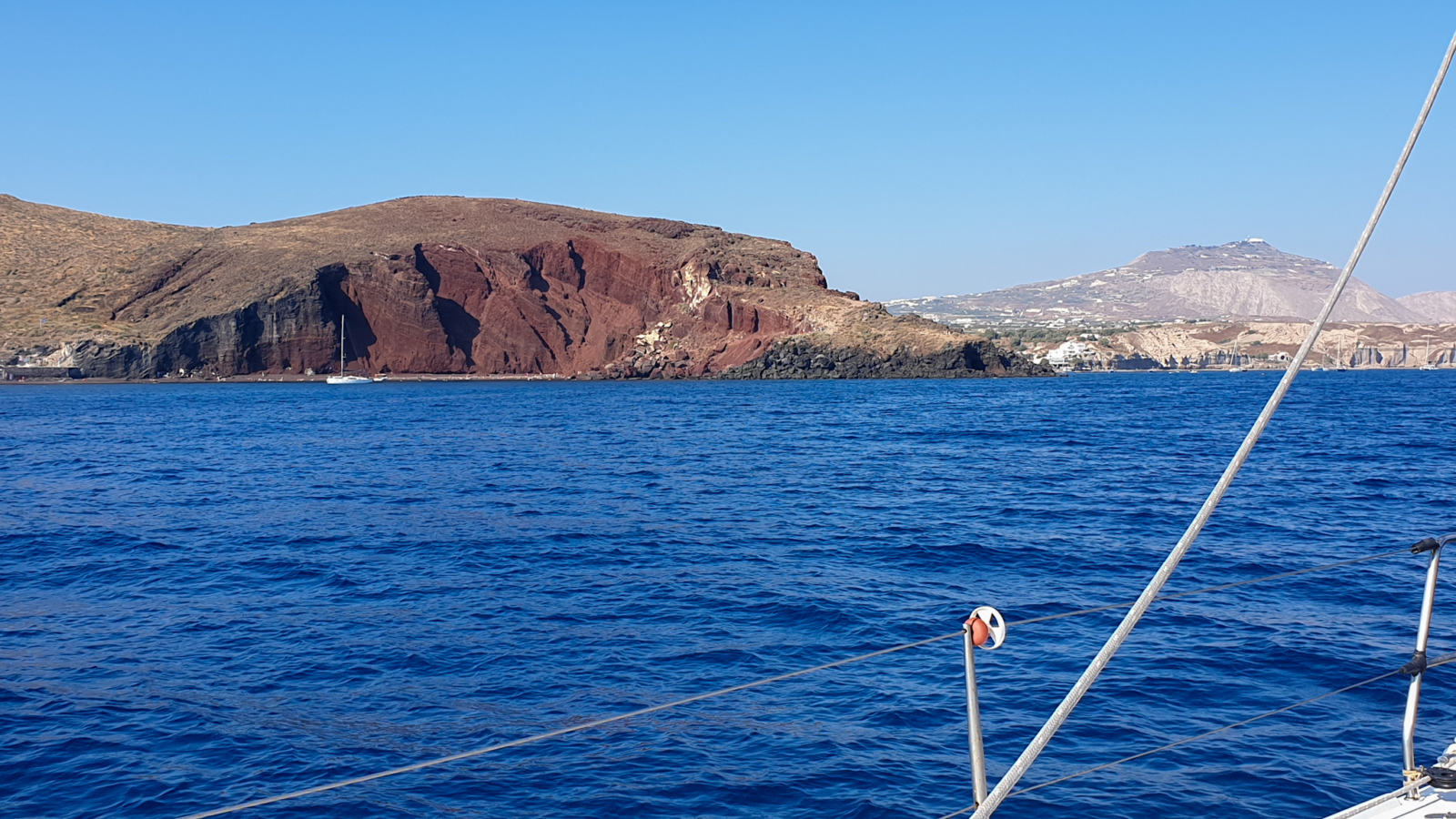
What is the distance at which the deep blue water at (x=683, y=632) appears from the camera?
9055mm

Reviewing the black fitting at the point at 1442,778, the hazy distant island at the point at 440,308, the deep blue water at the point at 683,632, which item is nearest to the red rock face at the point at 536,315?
the hazy distant island at the point at 440,308

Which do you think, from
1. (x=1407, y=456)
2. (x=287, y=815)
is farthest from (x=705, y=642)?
(x=1407, y=456)

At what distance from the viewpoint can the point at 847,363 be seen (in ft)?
377

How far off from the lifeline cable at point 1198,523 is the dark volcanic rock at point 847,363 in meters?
110

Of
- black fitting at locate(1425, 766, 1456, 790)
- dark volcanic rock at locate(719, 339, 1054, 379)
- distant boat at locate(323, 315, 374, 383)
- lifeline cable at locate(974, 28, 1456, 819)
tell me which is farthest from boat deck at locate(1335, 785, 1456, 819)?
distant boat at locate(323, 315, 374, 383)

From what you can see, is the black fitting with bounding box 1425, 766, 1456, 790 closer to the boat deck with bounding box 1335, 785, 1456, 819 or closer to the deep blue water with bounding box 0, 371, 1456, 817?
the boat deck with bounding box 1335, 785, 1456, 819

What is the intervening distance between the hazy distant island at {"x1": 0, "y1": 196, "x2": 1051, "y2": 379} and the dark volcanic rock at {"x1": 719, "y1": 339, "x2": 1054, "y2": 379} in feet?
0.59

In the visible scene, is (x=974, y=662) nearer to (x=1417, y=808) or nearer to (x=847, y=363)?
(x=1417, y=808)

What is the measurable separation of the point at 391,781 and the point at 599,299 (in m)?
127

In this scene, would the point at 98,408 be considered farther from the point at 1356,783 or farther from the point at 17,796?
the point at 1356,783

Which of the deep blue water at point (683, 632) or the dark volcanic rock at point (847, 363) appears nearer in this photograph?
the deep blue water at point (683, 632)

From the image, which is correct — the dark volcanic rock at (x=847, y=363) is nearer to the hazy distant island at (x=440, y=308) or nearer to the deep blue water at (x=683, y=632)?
the hazy distant island at (x=440, y=308)

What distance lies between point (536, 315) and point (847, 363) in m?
40.7

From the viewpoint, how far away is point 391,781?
920 centimetres
